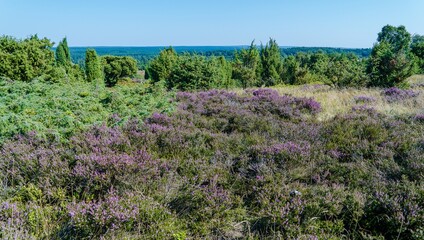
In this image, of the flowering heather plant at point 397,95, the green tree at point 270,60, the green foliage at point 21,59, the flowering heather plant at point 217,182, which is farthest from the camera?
the green tree at point 270,60

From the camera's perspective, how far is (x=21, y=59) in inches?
394

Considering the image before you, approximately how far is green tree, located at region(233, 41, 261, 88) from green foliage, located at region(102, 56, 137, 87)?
2137 centimetres

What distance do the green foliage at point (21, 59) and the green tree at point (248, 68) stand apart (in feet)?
48.0

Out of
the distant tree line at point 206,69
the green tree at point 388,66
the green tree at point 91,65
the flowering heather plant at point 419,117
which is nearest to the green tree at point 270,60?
the distant tree line at point 206,69

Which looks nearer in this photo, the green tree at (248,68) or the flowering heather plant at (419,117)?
the flowering heather plant at (419,117)

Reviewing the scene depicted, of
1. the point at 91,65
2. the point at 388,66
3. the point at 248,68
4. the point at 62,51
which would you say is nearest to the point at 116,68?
the point at 62,51

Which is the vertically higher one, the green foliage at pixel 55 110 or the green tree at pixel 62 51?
the green tree at pixel 62 51

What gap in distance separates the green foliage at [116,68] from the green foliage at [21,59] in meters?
30.3

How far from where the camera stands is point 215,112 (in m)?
6.93

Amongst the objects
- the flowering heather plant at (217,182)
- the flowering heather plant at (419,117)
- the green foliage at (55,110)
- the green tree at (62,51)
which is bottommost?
the flowering heather plant at (217,182)

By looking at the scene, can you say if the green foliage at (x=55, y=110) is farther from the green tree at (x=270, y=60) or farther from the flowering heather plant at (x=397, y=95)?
the green tree at (x=270, y=60)

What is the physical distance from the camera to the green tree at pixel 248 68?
21750 millimetres

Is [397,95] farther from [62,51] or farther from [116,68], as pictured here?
[116,68]

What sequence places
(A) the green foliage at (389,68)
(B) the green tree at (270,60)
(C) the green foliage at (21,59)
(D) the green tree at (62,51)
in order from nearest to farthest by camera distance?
1. (C) the green foliage at (21,59)
2. (A) the green foliage at (389,68)
3. (D) the green tree at (62,51)
4. (B) the green tree at (270,60)
